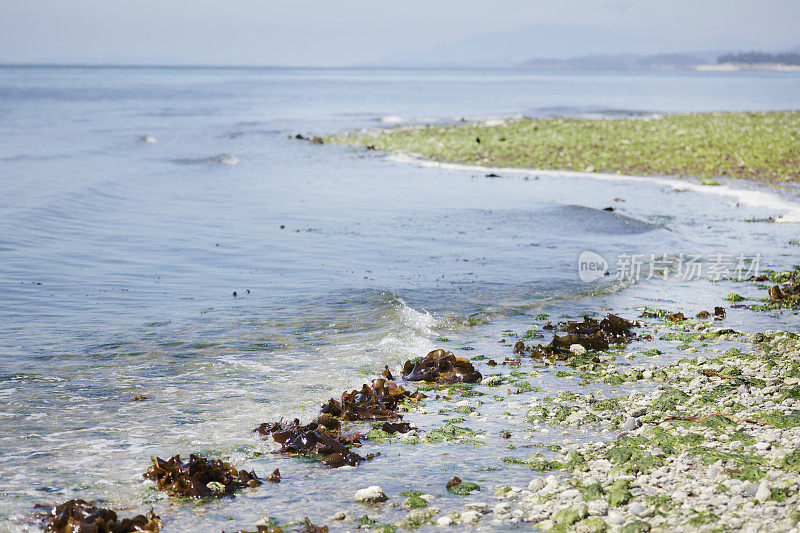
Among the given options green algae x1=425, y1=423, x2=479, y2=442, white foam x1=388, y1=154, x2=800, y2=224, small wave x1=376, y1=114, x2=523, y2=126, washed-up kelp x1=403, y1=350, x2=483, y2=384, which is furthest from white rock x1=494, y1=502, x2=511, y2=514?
small wave x1=376, y1=114, x2=523, y2=126

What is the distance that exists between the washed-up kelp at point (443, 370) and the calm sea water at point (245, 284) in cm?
70

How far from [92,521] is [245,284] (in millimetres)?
8376

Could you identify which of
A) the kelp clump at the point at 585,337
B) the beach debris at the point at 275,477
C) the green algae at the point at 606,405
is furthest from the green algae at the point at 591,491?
the kelp clump at the point at 585,337

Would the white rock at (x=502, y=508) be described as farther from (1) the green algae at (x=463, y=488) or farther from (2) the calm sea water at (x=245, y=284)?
(2) the calm sea water at (x=245, y=284)

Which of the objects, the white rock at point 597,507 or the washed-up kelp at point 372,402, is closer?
the white rock at point 597,507

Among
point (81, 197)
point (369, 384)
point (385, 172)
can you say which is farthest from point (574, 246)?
point (81, 197)

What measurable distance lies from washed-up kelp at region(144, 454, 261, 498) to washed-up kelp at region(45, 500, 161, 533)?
474 mm

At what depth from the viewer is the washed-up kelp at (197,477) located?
242 inches

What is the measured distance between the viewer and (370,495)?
5938mm

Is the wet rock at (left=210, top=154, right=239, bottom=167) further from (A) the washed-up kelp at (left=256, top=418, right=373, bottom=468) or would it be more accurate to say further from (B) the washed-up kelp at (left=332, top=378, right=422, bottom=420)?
(A) the washed-up kelp at (left=256, top=418, right=373, bottom=468)

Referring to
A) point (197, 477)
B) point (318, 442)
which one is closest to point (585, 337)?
point (318, 442)

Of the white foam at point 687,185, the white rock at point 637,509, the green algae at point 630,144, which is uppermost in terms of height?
the green algae at point 630,144

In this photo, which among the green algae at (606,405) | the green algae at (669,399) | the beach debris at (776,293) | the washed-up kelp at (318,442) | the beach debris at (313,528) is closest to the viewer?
the beach debris at (313,528)

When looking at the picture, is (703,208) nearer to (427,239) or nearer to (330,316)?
(427,239)
